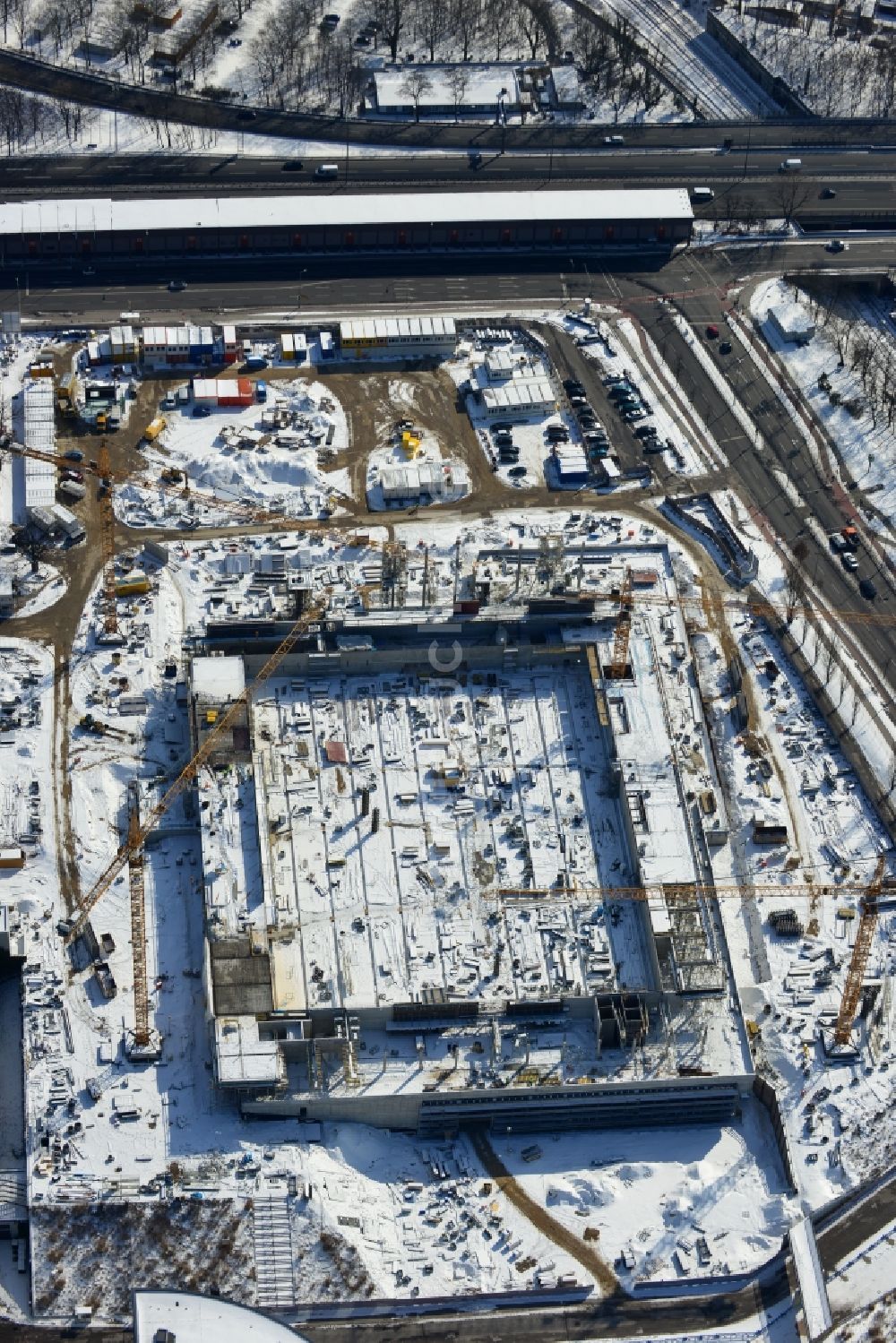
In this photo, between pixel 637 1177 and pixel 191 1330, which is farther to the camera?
pixel 637 1177

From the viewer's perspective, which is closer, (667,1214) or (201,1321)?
(201,1321)

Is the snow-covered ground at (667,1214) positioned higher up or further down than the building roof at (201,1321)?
higher up

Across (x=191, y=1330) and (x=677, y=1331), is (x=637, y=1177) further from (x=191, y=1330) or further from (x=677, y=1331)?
(x=191, y=1330)

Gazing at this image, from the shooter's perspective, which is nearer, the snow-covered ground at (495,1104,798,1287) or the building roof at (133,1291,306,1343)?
the building roof at (133,1291,306,1343)

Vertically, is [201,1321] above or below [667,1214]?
below

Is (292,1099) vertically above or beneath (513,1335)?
above

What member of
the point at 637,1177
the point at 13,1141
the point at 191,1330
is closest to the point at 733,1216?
the point at 637,1177

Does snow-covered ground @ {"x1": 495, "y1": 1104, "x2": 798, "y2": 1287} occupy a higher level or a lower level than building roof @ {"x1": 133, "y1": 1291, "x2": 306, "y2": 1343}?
higher

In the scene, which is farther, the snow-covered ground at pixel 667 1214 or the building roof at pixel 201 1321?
the snow-covered ground at pixel 667 1214
